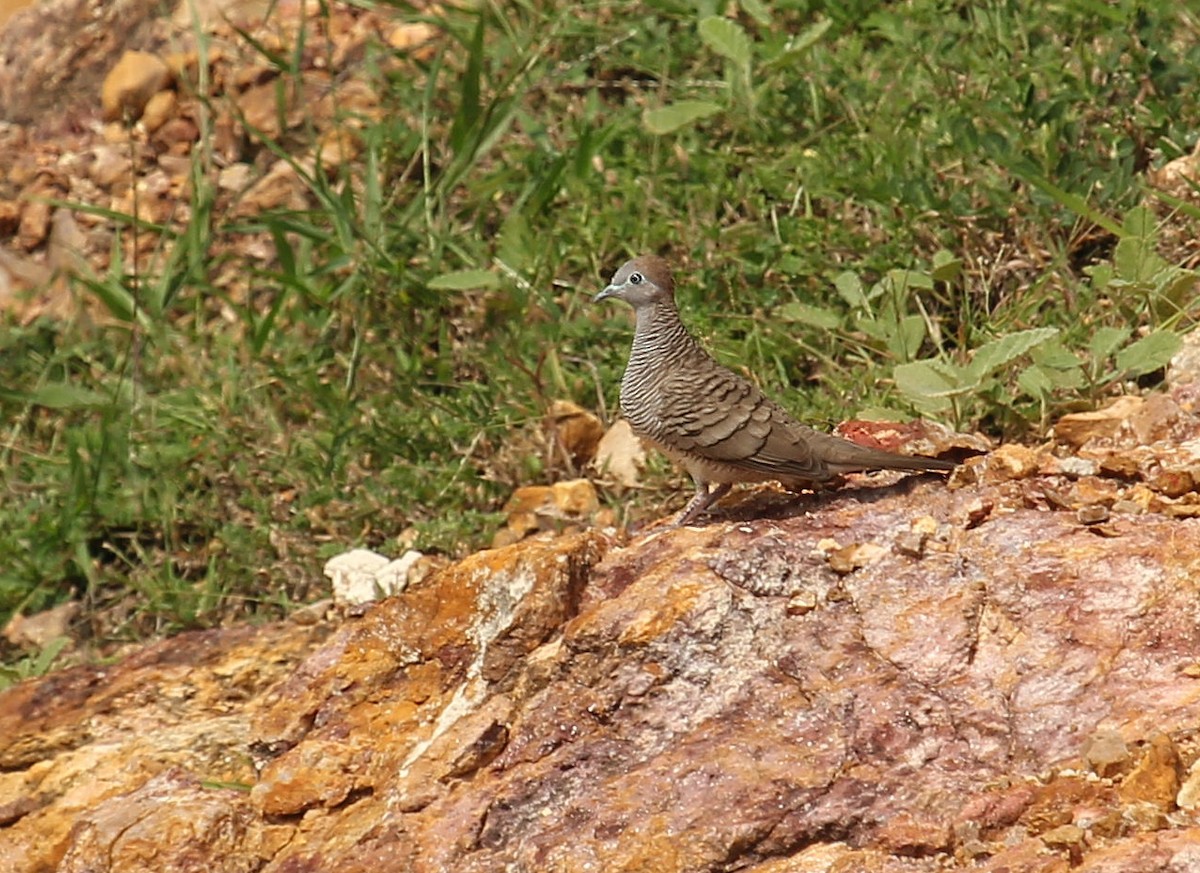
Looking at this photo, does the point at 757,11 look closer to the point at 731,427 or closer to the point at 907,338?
the point at 907,338

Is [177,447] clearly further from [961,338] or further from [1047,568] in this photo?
[1047,568]

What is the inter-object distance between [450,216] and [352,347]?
31.1 inches

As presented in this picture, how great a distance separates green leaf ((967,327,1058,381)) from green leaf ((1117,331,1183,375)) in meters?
0.23

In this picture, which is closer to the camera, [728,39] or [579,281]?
[579,281]

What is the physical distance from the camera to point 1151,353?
539cm

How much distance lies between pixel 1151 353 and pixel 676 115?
2497 millimetres

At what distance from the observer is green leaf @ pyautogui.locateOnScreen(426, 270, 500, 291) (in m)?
6.82

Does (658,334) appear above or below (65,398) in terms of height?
above

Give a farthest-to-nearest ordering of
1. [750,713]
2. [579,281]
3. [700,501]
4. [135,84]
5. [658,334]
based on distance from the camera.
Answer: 1. [135,84]
2. [579,281]
3. [658,334]
4. [700,501]
5. [750,713]

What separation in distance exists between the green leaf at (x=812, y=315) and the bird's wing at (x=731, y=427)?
3.44 ft

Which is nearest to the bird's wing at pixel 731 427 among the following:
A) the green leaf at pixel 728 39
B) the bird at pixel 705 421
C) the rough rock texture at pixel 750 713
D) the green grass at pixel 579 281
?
the bird at pixel 705 421

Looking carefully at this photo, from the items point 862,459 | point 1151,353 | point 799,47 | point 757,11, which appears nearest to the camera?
point 862,459

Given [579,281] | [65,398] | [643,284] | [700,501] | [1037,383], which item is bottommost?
[65,398]

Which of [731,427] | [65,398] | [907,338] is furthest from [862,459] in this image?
[65,398]
